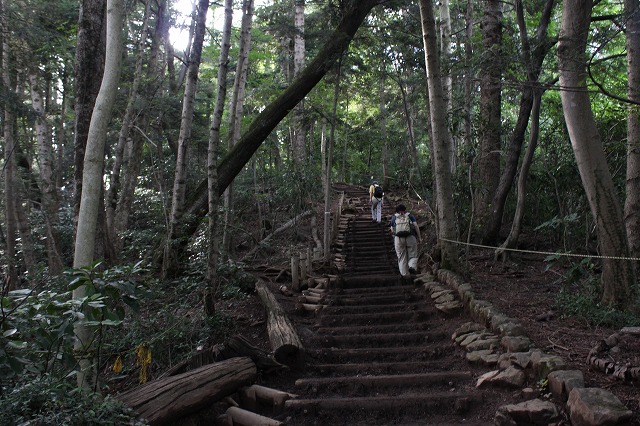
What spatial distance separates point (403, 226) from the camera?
948 cm

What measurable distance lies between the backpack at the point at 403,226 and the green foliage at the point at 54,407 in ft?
22.5

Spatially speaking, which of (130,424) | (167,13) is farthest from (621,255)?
(167,13)

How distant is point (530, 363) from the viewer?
444cm

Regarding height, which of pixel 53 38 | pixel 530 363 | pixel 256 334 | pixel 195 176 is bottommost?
pixel 256 334

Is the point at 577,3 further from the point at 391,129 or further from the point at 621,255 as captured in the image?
the point at 391,129

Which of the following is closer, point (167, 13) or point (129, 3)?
point (129, 3)

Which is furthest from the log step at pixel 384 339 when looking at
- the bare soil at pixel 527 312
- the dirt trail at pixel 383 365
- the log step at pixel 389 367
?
the bare soil at pixel 527 312

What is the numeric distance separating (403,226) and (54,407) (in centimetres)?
733

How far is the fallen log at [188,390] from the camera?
13.3 feet

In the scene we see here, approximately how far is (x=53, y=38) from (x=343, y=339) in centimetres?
962

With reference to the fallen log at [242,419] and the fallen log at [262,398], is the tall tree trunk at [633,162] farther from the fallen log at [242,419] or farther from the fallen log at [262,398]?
the fallen log at [242,419]

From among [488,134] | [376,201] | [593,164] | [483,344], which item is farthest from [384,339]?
[376,201]

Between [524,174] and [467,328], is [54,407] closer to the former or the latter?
[467,328]

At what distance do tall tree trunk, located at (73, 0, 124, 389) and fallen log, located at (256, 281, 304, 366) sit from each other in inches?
85.9
